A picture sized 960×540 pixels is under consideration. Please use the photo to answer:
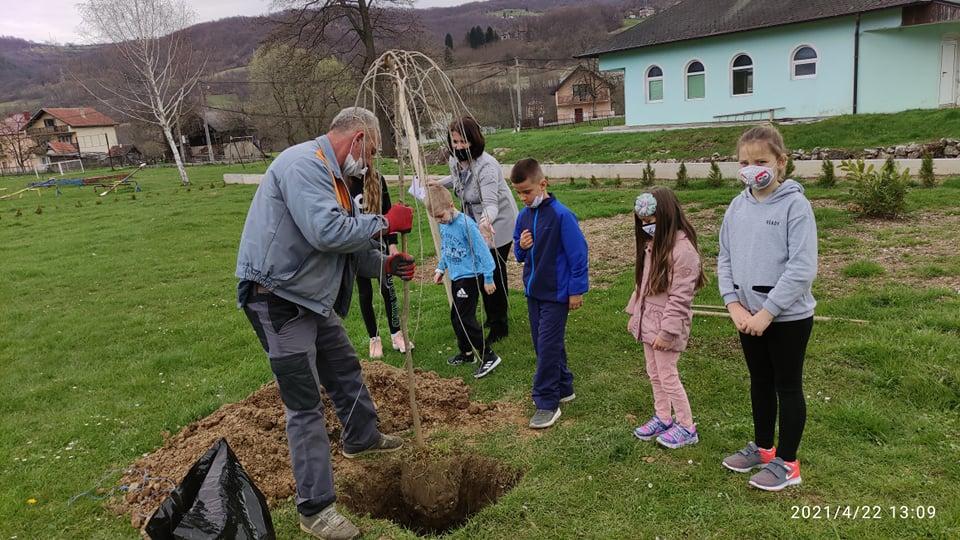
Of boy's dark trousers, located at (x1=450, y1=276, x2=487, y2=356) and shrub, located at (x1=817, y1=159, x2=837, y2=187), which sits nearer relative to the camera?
boy's dark trousers, located at (x1=450, y1=276, x2=487, y2=356)

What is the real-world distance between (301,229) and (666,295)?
2.09m

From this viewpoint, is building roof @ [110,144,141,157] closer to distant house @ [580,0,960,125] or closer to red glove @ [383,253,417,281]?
distant house @ [580,0,960,125]

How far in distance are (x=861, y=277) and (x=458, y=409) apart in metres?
4.64

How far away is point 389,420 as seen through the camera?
4.33m

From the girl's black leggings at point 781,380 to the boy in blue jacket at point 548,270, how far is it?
1.13 metres

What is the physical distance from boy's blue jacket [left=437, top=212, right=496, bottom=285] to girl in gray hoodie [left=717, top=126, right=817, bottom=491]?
6.92 feet

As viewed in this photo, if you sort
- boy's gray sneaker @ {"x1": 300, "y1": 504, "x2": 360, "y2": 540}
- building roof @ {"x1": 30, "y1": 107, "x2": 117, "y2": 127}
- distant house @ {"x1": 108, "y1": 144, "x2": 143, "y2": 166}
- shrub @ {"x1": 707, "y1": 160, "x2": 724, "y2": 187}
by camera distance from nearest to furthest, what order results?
boy's gray sneaker @ {"x1": 300, "y1": 504, "x2": 360, "y2": 540}
shrub @ {"x1": 707, "y1": 160, "x2": 724, "y2": 187}
distant house @ {"x1": 108, "y1": 144, "x2": 143, "y2": 166}
building roof @ {"x1": 30, "y1": 107, "x2": 117, "y2": 127}

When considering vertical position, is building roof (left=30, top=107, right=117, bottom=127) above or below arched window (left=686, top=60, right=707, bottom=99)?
above

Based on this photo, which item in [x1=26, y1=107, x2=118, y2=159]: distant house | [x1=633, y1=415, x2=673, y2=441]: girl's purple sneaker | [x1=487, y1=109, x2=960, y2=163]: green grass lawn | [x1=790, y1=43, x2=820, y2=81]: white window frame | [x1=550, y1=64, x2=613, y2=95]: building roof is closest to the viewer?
[x1=633, y1=415, x2=673, y2=441]: girl's purple sneaker

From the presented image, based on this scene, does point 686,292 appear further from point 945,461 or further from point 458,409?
point 458,409

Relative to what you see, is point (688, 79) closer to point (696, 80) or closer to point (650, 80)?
point (696, 80)

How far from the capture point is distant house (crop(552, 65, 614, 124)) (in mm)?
52500

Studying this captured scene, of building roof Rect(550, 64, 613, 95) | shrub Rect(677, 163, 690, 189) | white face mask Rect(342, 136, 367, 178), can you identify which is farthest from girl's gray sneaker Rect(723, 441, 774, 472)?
building roof Rect(550, 64, 613, 95)

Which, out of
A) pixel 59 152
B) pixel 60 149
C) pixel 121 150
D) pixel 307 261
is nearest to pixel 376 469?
pixel 307 261
